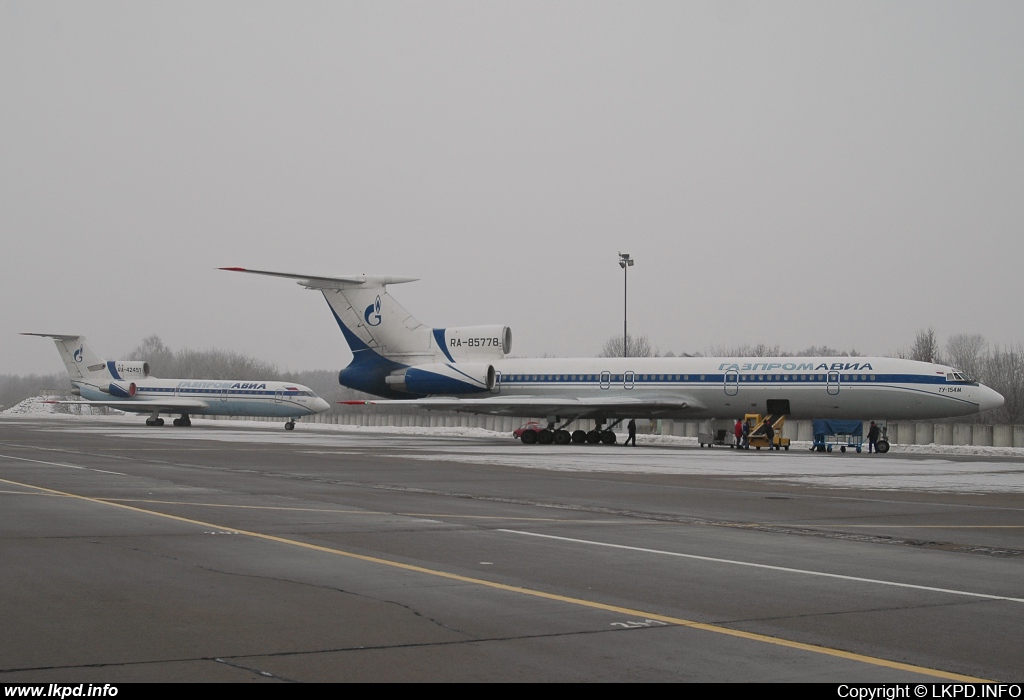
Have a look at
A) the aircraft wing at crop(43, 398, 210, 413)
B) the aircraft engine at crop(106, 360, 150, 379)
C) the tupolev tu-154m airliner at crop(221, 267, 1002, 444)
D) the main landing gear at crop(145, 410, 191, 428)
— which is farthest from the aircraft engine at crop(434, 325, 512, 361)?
the aircraft engine at crop(106, 360, 150, 379)

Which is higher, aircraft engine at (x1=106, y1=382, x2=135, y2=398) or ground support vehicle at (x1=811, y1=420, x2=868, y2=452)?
aircraft engine at (x1=106, y1=382, x2=135, y2=398)

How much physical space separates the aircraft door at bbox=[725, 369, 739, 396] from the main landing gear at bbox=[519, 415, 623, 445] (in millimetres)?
6399

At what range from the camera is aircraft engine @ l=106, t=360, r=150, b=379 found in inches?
2958

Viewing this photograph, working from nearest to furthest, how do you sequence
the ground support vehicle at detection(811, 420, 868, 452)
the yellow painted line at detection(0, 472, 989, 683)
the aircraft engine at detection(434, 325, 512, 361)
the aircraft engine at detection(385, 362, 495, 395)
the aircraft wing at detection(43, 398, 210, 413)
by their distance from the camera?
1. the yellow painted line at detection(0, 472, 989, 683)
2. the ground support vehicle at detection(811, 420, 868, 452)
3. the aircraft engine at detection(385, 362, 495, 395)
4. the aircraft engine at detection(434, 325, 512, 361)
5. the aircraft wing at detection(43, 398, 210, 413)

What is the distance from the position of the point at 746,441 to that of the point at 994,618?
3342cm

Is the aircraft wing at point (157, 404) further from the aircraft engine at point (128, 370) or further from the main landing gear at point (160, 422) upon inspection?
the aircraft engine at point (128, 370)

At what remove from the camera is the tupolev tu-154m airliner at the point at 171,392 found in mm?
66125

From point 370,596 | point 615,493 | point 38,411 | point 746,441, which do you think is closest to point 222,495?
point 615,493

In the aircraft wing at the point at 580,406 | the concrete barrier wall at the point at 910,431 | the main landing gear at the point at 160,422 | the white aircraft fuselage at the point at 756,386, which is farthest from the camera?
the main landing gear at the point at 160,422

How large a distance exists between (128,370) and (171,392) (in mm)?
5189

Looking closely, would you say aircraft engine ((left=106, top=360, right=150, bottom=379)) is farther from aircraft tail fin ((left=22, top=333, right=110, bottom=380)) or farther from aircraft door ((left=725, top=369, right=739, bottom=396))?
aircraft door ((left=725, top=369, right=739, bottom=396))

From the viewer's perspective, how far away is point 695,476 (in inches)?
931

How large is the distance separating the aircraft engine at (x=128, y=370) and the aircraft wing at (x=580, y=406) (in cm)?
3723

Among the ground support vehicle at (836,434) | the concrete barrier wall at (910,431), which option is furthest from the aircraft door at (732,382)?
the concrete barrier wall at (910,431)
